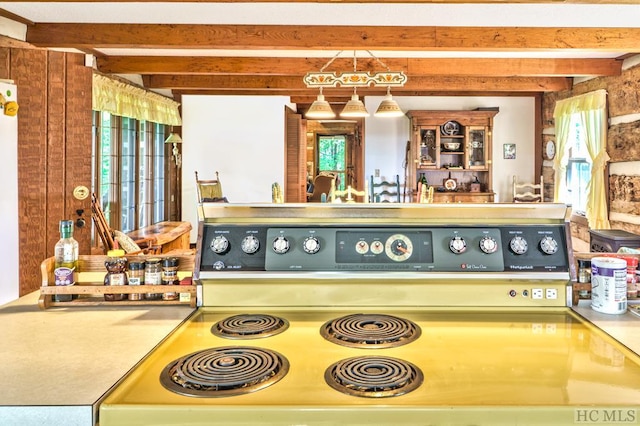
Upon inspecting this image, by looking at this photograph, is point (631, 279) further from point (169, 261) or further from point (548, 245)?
point (169, 261)

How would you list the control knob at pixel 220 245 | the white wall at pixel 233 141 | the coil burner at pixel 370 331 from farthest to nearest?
1. the white wall at pixel 233 141
2. the control knob at pixel 220 245
3. the coil burner at pixel 370 331

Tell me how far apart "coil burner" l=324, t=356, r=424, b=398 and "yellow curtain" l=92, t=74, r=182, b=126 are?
15.4 ft

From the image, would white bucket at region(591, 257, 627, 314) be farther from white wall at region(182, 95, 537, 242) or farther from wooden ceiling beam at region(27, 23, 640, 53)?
white wall at region(182, 95, 537, 242)

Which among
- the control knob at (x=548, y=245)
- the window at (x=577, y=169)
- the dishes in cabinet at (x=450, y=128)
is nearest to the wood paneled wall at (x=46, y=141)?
the control knob at (x=548, y=245)

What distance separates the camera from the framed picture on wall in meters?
7.87

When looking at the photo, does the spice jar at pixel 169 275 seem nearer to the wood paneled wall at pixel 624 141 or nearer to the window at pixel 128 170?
the window at pixel 128 170

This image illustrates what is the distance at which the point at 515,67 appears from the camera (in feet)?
18.4

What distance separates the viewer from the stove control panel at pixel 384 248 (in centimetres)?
139

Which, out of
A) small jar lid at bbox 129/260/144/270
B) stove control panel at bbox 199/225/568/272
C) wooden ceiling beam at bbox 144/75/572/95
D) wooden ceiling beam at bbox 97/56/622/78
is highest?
wooden ceiling beam at bbox 144/75/572/95

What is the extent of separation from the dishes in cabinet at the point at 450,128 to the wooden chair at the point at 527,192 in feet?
3.88

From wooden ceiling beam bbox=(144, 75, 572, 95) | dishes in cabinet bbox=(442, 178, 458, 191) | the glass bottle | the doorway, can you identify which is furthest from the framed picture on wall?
the glass bottle

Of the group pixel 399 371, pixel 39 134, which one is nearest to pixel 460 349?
pixel 399 371

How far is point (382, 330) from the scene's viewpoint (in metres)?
1.20

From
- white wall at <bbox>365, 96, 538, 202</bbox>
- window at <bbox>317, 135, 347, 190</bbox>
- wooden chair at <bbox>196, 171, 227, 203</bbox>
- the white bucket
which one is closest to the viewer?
the white bucket
